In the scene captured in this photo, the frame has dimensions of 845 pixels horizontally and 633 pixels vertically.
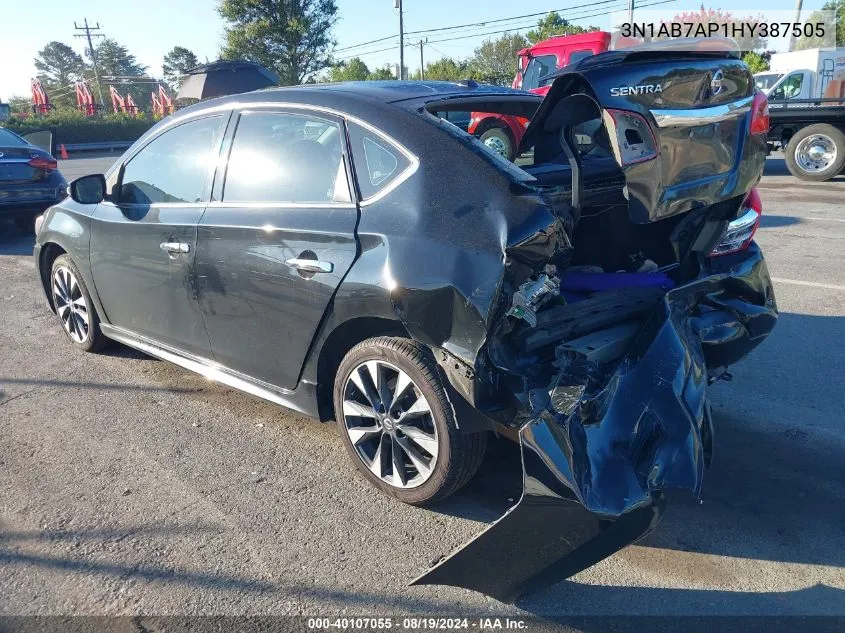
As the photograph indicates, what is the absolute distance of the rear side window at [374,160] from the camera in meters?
3.02

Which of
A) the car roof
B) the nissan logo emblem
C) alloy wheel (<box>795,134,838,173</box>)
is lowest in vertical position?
alloy wheel (<box>795,134,838,173</box>)

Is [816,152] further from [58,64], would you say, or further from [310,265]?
[58,64]

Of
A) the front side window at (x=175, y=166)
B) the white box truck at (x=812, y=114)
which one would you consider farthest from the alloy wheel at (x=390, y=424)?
the white box truck at (x=812, y=114)

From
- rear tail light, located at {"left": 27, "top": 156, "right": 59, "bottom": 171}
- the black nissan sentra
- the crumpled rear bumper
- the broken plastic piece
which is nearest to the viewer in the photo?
the crumpled rear bumper

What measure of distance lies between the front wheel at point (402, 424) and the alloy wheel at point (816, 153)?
43.5ft

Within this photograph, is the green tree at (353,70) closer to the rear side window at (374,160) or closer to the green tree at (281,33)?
the green tree at (281,33)

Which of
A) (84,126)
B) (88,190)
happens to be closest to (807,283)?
(88,190)

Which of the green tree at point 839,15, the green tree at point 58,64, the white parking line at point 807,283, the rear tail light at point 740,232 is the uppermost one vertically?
the green tree at point 58,64

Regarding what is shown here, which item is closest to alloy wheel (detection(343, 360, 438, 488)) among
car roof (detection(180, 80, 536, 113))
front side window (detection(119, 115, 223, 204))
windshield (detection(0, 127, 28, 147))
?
car roof (detection(180, 80, 536, 113))

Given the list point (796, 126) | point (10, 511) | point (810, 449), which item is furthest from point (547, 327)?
point (796, 126)

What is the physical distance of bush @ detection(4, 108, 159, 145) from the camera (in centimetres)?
3541

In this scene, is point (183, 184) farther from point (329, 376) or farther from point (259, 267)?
point (329, 376)

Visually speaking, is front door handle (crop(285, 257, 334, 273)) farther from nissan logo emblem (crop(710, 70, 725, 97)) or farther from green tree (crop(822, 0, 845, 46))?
green tree (crop(822, 0, 845, 46))

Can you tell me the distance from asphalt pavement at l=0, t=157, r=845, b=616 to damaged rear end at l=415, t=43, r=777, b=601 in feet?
1.23
